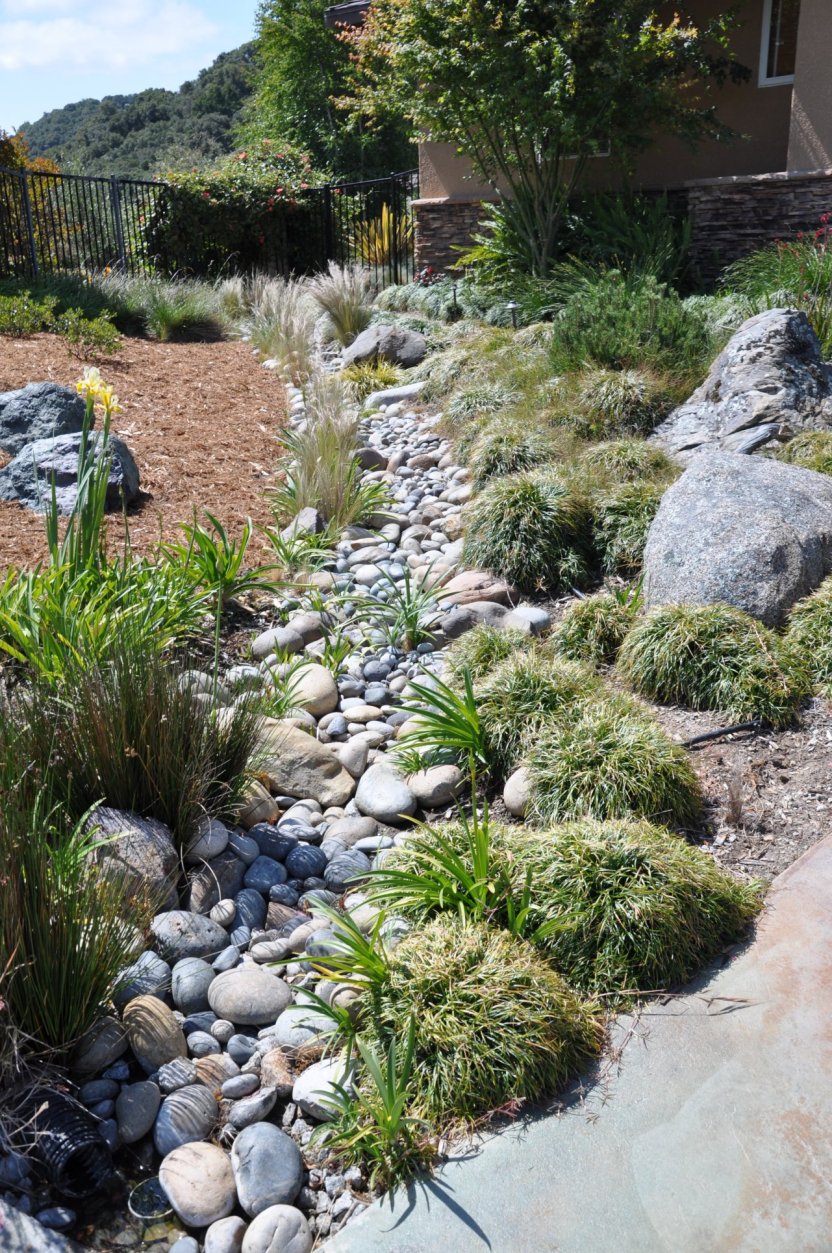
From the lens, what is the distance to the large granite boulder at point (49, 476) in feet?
20.6

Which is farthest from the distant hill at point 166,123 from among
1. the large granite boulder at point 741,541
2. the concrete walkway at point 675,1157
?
the concrete walkway at point 675,1157

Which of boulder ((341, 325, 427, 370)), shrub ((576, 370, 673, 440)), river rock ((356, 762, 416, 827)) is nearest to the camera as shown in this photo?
river rock ((356, 762, 416, 827))

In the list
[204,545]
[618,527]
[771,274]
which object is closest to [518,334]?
[771,274]

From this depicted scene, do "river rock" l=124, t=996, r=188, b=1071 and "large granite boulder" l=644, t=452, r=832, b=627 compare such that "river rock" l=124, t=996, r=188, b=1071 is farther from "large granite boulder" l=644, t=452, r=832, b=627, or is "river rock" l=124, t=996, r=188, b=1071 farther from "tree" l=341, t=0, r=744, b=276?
"tree" l=341, t=0, r=744, b=276

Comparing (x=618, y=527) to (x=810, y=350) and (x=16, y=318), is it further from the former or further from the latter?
(x=16, y=318)

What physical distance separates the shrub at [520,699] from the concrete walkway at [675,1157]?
1.31 meters

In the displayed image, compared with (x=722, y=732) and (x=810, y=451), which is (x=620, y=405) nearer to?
(x=810, y=451)

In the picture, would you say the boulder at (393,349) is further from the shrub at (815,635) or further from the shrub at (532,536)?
the shrub at (815,635)

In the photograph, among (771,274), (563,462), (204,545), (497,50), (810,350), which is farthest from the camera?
(497,50)

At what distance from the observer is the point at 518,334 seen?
9.28 meters

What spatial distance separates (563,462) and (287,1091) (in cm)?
444

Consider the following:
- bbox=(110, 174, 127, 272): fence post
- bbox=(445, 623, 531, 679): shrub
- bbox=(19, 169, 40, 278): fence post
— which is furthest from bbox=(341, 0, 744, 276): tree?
bbox=(445, 623, 531, 679): shrub

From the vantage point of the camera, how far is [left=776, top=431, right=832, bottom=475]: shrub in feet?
18.9

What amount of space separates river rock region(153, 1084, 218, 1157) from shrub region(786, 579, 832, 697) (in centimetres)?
280
